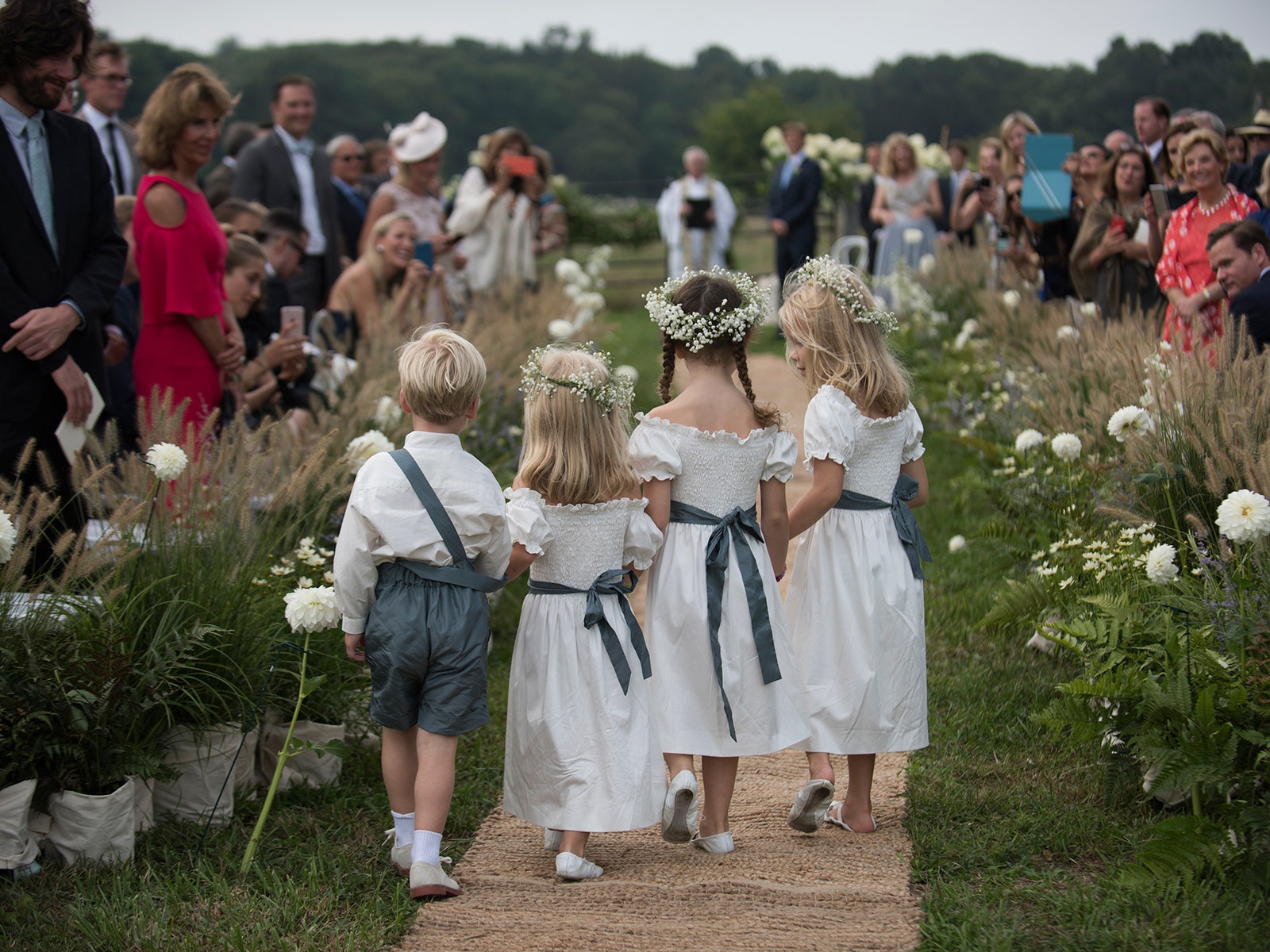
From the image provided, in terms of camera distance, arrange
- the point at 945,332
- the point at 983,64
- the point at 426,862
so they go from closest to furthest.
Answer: the point at 426,862, the point at 945,332, the point at 983,64

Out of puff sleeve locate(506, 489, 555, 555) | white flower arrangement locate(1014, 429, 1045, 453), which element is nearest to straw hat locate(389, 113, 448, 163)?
white flower arrangement locate(1014, 429, 1045, 453)

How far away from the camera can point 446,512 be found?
3.21 m

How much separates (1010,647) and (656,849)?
2127 mm

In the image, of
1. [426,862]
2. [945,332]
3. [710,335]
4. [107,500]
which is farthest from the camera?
[945,332]

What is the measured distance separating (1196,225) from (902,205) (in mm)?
8830

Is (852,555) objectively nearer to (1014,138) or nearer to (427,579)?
(427,579)

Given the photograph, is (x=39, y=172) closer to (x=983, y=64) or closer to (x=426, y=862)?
(x=426, y=862)

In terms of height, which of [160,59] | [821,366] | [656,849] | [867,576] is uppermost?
[160,59]

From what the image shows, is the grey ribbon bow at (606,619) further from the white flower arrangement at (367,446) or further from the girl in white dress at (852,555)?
the white flower arrangement at (367,446)

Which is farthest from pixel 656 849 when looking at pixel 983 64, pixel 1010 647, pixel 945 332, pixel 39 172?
pixel 983 64

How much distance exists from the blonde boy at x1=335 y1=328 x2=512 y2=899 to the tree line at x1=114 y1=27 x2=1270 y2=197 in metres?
7.64

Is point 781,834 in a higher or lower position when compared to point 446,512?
lower

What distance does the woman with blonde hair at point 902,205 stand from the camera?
14367 mm

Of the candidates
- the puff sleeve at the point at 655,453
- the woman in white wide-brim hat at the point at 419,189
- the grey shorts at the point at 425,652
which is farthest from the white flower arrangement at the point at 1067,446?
the woman in white wide-brim hat at the point at 419,189
